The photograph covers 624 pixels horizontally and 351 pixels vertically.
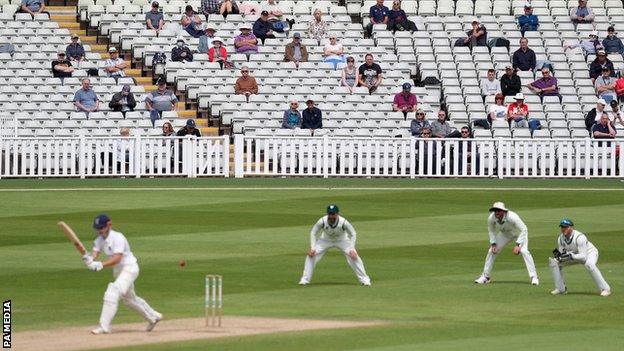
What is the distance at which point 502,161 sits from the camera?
40.3 meters

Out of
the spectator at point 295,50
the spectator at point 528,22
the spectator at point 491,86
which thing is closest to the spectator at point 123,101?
the spectator at point 295,50

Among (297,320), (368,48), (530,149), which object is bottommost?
(297,320)

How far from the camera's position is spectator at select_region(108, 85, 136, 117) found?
41156 millimetres

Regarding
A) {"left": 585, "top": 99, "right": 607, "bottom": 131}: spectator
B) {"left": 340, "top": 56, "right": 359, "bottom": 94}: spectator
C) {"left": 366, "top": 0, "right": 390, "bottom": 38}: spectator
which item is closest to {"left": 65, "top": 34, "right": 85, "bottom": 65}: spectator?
{"left": 340, "top": 56, "right": 359, "bottom": 94}: spectator

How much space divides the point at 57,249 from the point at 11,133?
37.8 feet

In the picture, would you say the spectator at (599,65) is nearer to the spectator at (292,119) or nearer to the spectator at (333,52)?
the spectator at (333,52)

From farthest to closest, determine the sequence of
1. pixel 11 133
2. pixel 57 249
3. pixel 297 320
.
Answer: pixel 11 133, pixel 57 249, pixel 297 320

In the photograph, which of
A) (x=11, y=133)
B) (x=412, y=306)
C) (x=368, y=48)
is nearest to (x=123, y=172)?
(x=11, y=133)

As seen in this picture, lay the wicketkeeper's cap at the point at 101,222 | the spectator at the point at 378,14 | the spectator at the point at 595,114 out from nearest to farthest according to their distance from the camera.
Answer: the wicketkeeper's cap at the point at 101,222, the spectator at the point at 595,114, the spectator at the point at 378,14

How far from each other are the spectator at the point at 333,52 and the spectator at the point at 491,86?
389 cm

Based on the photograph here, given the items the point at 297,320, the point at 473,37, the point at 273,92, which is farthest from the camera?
the point at 473,37

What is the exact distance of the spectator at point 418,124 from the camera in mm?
40594

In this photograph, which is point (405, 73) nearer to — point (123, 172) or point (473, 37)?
point (473, 37)

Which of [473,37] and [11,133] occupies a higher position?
[473,37]
